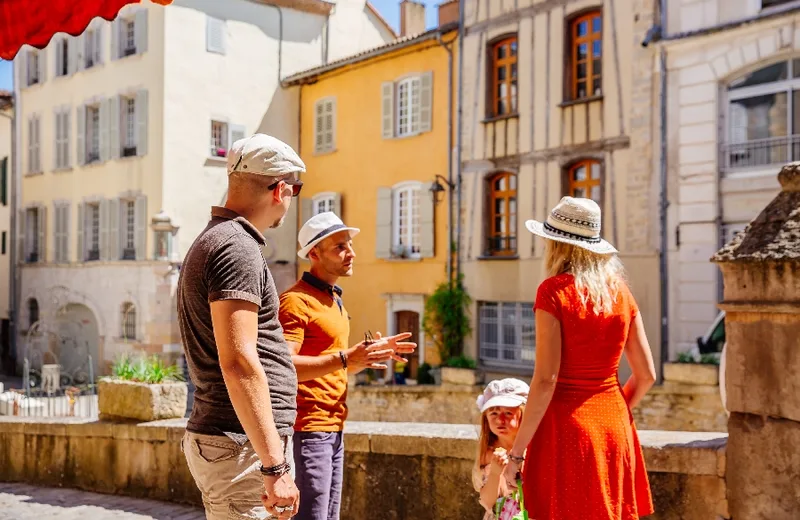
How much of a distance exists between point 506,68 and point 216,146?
8499 mm

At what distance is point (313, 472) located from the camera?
3.52 metres

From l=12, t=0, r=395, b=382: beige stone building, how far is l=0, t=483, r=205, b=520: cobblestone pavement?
578 inches

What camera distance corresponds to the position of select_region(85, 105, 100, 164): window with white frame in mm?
24000

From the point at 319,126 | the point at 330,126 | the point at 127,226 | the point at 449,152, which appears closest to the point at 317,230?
the point at 449,152

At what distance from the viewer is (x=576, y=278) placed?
313 cm

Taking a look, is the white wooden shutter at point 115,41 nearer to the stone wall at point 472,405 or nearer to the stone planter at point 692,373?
the stone wall at point 472,405

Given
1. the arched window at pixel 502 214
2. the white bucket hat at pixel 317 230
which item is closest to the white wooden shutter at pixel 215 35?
the arched window at pixel 502 214

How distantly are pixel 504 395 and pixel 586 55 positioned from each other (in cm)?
1360

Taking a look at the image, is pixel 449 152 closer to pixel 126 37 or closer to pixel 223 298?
pixel 126 37

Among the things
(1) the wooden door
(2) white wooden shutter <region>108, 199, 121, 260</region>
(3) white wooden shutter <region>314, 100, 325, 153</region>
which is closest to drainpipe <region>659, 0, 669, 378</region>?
(1) the wooden door

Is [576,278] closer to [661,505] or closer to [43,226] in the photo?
[661,505]

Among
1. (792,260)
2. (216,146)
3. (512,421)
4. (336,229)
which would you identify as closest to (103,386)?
(336,229)

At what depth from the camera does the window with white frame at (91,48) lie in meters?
23.5

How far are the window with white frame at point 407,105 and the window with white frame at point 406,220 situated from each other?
1334 mm
